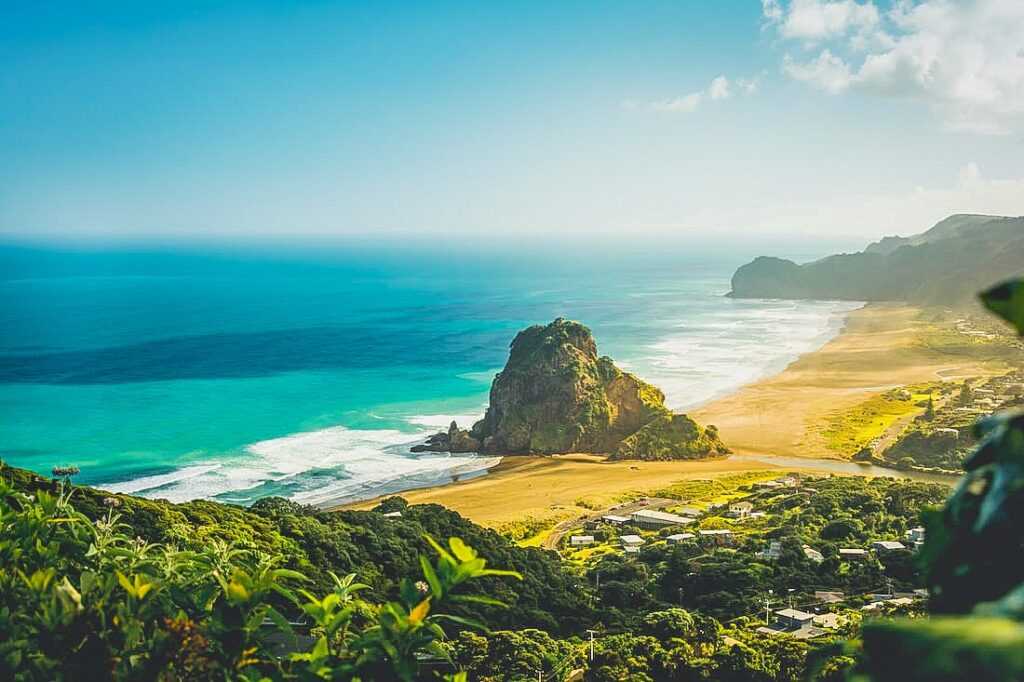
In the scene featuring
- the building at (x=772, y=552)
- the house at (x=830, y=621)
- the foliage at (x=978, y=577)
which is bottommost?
the building at (x=772, y=552)

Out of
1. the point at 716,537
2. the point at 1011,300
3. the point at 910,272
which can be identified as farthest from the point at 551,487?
the point at 910,272

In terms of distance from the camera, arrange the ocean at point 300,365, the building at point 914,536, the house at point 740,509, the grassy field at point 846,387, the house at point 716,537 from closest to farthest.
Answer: the building at point 914,536
the house at point 716,537
the house at point 740,509
the ocean at point 300,365
the grassy field at point 846,387

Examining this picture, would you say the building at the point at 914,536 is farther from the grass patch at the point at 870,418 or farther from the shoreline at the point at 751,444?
the grass patch at the point at 870,418

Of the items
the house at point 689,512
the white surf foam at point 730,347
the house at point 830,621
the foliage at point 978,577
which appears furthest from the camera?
the white surf foam at point 730,347

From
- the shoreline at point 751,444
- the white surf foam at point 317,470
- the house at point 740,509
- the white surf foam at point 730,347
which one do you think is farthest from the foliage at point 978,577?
the white surf foam at point 730,347

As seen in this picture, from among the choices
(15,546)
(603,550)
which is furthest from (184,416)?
(15,546)

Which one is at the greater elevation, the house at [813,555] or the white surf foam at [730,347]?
the white surf foam at [730,347]

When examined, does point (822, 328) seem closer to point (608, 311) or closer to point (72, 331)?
point (608, 311)
